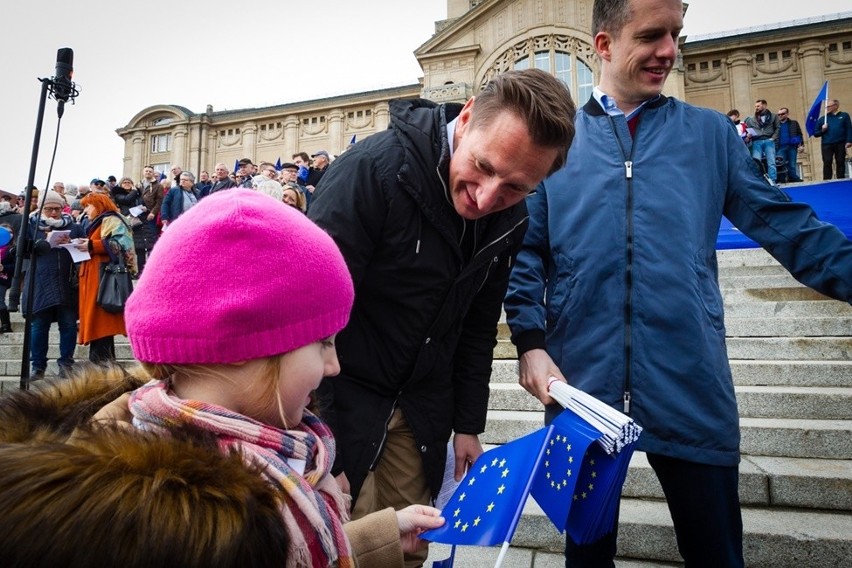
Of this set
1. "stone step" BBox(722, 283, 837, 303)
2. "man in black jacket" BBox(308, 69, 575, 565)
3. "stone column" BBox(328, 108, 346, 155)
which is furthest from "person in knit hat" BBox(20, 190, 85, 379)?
"stone column" BBox(328, 108, 346, 155)

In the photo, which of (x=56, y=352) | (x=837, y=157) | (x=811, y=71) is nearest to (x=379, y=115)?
(x=811, y=71)

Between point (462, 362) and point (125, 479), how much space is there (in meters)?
1.27

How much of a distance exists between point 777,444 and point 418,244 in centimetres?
296

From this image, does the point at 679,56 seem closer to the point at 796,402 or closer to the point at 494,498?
the point at 796,402

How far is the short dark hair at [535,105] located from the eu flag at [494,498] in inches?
30.7

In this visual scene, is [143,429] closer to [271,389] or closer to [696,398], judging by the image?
[271,389]

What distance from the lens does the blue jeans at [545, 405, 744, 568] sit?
4.89ft

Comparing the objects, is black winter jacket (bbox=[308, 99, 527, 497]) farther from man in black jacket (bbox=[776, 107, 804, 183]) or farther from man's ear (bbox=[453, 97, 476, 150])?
man in black jacket (bbox=[776, 107, 804, 183])

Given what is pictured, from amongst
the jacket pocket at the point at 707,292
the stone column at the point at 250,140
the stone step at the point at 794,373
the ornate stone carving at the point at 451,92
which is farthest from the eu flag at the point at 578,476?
the stone column at the point at 250,140

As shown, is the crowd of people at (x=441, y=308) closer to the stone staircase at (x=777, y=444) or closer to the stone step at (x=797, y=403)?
the stone staircase at (x=777, y=444)

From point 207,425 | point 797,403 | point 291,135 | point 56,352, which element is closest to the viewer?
point 207,425

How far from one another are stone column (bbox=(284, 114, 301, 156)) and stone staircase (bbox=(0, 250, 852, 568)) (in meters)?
28.6

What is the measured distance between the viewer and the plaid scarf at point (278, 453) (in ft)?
2.82

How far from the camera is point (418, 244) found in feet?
5.06
